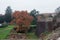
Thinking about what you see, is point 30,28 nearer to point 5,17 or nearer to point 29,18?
point 29,18

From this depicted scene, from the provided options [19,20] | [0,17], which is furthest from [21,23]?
[0,17]

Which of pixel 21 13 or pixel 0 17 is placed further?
pixel 0 17

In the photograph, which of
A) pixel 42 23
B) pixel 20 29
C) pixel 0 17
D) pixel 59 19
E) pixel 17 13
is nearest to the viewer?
pixel 59 19

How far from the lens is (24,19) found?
29.3m

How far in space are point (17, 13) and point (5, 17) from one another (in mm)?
15288

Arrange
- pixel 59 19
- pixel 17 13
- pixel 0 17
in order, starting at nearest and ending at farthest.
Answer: pixel 59 19 < pixel 17 13 < pixel 0 17

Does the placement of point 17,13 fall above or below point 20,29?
above

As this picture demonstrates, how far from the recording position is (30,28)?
3033 centimetres

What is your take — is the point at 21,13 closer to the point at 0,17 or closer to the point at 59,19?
the point at 59,19

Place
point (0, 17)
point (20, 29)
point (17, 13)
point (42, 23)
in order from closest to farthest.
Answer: point (42, 23) → point (20, 29) → point (17, 13) → point (0, 17)

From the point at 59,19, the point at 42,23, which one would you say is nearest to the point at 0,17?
the point at 42,23

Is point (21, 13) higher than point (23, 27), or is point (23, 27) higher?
point (21, 13)

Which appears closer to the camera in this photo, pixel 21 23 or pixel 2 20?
pixel 21 23

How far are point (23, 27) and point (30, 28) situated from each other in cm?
159
